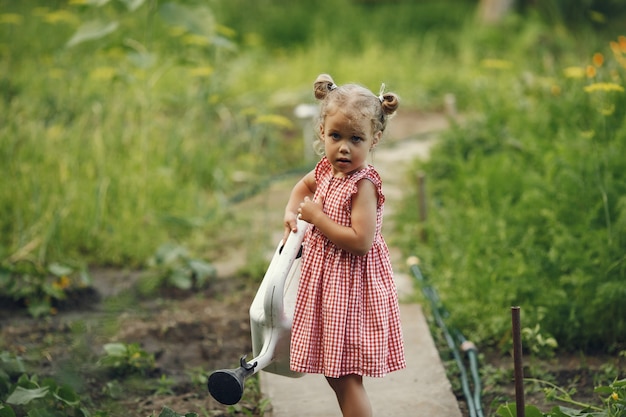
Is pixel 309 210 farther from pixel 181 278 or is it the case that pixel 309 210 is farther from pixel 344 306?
pixel 181 278

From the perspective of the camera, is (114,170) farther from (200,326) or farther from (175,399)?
(175,399)

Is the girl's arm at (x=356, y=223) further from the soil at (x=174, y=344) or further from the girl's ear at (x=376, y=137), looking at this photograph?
the soil at (x=174, y=344)

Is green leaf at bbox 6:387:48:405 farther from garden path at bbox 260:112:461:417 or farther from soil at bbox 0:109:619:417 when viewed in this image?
garden path at bbox 260:112:461:417

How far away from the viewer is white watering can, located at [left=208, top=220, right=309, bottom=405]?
7.88 feet

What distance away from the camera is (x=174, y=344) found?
3.66 meters

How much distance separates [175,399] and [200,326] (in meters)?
0.67

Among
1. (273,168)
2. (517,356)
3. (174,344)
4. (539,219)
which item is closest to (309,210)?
(517,356)

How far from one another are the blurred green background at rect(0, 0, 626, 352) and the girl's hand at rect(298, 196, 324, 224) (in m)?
1.25

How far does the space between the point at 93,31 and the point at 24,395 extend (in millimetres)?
2404

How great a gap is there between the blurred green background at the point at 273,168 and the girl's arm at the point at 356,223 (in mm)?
1166

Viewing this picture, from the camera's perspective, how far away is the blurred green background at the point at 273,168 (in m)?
3.56

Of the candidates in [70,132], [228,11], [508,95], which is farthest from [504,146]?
[228,11]

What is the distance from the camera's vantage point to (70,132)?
16.8 ft

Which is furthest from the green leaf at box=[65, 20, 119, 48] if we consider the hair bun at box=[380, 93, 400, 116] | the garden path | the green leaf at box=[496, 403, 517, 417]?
the green leaf at box=[496, 403, 517, 417]
